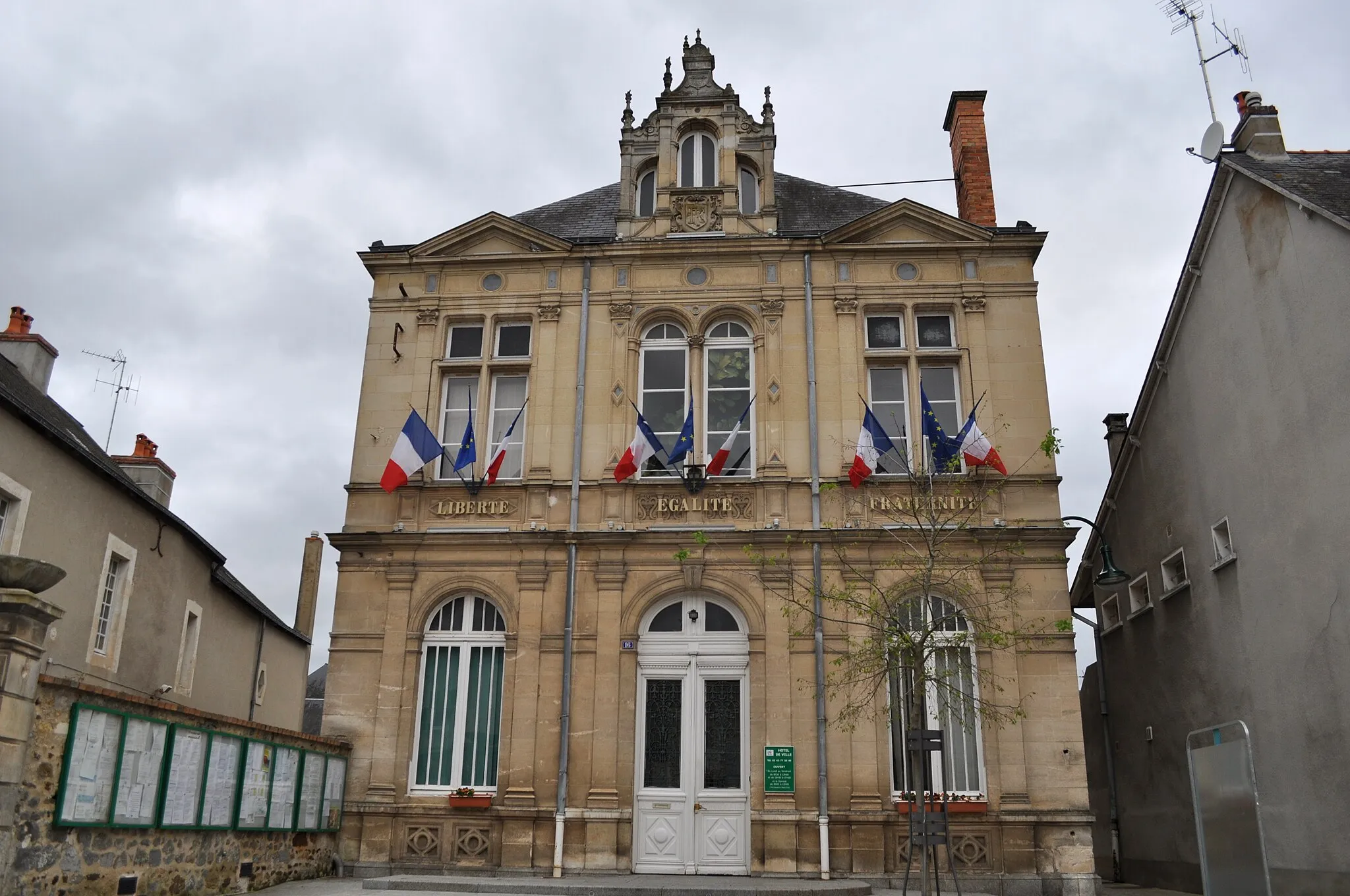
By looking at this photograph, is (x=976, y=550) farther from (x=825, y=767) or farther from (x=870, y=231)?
(x=870, y=231)

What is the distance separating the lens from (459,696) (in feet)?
47.8

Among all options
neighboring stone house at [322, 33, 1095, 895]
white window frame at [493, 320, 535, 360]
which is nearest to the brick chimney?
neighboring stone house at [322, 33, 1095, 895]

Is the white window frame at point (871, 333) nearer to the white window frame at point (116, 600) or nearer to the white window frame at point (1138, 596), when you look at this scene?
the white window frame at point (1138, 596)

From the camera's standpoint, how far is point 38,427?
12367 mm

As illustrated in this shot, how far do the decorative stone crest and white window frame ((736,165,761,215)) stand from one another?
0.35m

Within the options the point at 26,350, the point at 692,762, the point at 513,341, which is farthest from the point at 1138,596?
the point at 26,350

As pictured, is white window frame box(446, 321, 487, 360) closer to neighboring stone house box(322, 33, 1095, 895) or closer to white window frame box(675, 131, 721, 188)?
neighboring stone house box(322, 33, 1095, 895)

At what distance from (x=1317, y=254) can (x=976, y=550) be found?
5.26 meters

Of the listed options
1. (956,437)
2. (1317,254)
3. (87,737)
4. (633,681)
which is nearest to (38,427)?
(87,737)

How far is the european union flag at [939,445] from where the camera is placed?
14484mm

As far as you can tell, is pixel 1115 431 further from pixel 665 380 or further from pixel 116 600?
pixel 116 600

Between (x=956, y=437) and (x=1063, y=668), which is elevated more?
(x=956, y=437)

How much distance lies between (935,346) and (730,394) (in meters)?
3.08

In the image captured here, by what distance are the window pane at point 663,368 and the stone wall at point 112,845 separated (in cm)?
683
